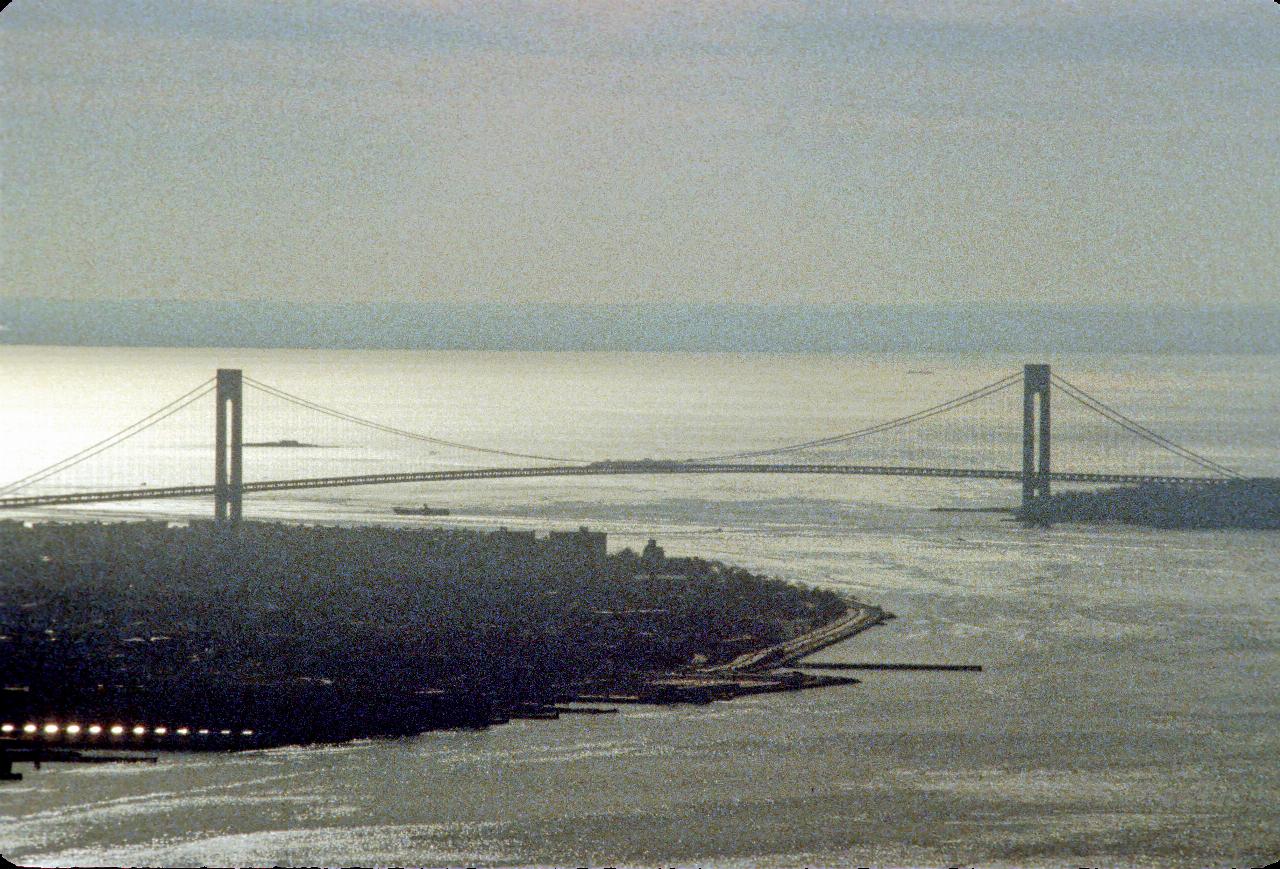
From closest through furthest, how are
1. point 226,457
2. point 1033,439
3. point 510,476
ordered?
point 226,457 < point 510,476 < point 1033,439

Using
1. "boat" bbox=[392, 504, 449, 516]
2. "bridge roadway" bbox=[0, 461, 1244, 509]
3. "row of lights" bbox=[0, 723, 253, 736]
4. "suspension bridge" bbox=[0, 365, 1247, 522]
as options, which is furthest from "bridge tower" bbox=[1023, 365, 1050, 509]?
"row of lights" bbox=[0, 723, 253, 736]

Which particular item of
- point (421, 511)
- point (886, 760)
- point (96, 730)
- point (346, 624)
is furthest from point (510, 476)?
point (886, 760)

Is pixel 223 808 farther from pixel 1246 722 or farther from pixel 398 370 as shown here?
pixel 398 370

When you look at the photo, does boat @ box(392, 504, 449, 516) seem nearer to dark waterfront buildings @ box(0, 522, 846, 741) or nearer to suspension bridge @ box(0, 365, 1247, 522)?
suspension bridge @ box(0, 365, 1247, 522)

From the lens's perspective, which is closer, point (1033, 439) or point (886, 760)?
point (886, 760)

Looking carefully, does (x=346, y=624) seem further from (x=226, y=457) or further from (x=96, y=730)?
(x=226, y=457)

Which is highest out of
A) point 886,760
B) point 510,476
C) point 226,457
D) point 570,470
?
point 226,457
